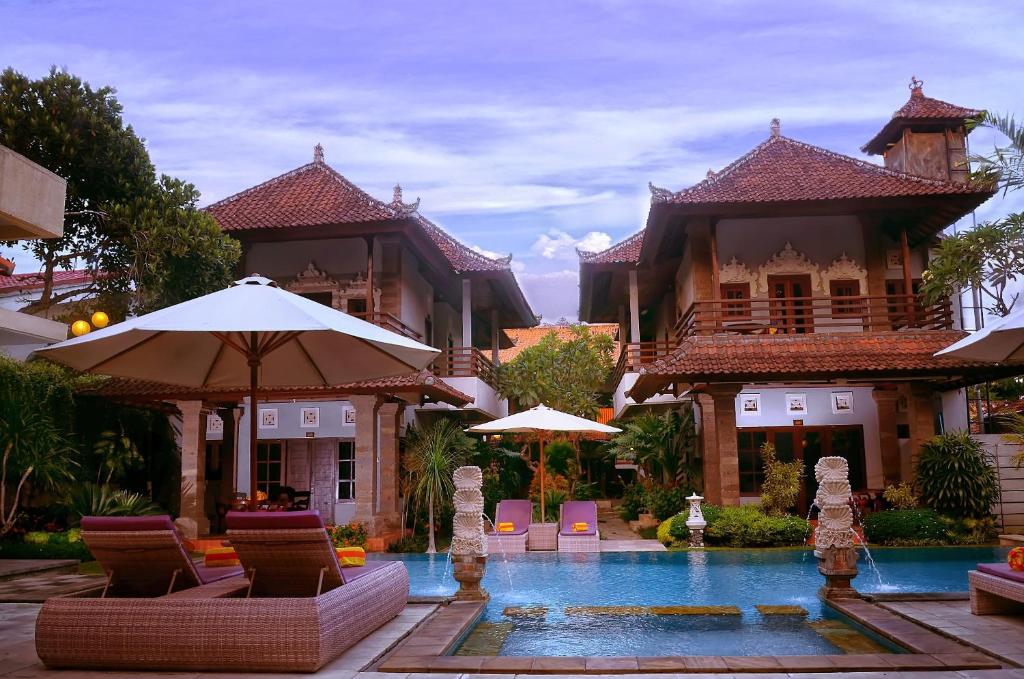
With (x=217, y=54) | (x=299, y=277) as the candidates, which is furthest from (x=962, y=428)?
(x=217, y=54)

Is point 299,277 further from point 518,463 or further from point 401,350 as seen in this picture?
point 401,350

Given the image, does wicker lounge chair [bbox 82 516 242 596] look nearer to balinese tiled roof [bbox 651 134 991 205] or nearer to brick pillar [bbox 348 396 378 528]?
brick pillar [bbox 348 396 378 528]

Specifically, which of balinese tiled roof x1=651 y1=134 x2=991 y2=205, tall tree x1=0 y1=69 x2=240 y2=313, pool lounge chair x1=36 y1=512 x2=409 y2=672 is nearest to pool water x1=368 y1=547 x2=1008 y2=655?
pool lounge chair x1=36 y1=512 x2=409 y2=672

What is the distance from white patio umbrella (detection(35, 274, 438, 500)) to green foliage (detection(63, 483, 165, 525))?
7.61m

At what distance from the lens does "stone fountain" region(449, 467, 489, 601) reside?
8.81 m

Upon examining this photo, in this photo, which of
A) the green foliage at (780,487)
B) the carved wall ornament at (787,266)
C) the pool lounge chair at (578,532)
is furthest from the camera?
the carved wall ornament at (787,266)

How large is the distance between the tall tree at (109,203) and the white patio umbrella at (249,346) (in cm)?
889

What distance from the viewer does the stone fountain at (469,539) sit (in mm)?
8812

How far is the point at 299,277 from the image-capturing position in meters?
19.2

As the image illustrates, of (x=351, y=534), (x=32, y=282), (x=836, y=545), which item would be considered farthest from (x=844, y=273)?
(x=32, y=282)

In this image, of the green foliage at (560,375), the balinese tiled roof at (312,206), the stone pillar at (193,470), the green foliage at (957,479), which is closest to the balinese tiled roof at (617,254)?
the balinese tiled roof at (312,206)

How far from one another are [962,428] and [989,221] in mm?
5699

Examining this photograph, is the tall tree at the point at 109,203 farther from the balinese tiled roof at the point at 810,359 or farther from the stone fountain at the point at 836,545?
the stone fountain at the point at 836,545

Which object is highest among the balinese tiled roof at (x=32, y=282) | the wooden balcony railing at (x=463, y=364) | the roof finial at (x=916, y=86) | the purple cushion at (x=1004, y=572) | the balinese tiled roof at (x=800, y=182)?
the roof finial at (x=916, y=86)
